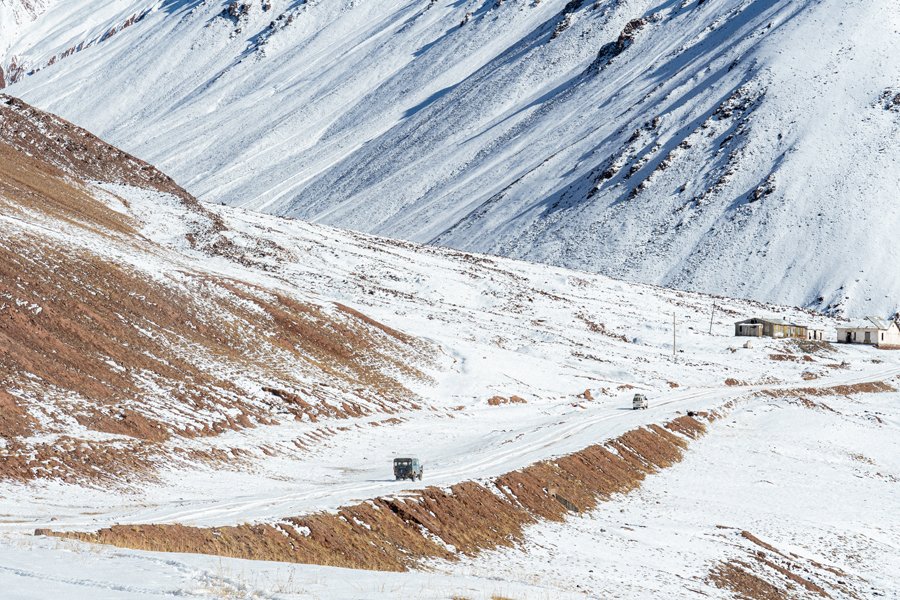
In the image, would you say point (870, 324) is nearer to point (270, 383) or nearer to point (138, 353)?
point (270, 383)

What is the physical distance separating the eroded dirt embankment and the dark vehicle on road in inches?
61.4

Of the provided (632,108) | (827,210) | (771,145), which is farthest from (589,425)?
(632,108)

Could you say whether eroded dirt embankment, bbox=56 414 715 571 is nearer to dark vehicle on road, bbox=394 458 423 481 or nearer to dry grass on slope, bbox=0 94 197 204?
dark vehicle on road, bbox=394 458 423 481

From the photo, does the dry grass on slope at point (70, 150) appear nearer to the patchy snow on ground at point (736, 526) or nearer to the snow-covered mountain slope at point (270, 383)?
the snow-covered mountain slope at point (270, 383)

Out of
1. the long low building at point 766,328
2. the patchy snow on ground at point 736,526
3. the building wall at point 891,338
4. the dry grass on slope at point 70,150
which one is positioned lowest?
the building wall at point 891,338

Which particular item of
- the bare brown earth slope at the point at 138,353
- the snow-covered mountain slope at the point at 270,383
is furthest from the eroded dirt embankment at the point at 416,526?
the bare brown earth slope at the point at 138,353

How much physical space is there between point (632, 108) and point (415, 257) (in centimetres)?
9301

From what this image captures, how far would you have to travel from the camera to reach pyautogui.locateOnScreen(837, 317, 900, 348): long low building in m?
106

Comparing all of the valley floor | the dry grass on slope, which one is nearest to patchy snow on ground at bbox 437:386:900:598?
the valley floor

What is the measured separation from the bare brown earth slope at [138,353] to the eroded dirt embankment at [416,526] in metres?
7.43

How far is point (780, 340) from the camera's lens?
320 feet

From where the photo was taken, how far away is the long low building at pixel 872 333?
349 feet

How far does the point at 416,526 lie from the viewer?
23.6 m

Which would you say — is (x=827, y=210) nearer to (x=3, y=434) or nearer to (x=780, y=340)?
(x=780, y=340)
